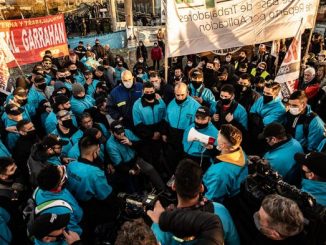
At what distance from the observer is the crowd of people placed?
207 centimetres

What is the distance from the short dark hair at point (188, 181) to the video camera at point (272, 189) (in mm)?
715

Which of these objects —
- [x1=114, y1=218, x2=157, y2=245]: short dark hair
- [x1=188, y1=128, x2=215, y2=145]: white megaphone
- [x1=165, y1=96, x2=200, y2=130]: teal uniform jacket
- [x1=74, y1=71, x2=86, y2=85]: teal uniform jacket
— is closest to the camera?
[x1=114, y1=218, x2=157, y2=245]: short dark hair

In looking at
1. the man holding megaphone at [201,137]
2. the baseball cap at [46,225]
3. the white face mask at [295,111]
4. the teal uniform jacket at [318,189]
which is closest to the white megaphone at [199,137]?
the man holding megaphone at [201,137]

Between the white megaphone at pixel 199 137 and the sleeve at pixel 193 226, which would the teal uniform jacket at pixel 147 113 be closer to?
the white megaphone at pixel 199 137

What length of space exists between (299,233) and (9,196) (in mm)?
2988

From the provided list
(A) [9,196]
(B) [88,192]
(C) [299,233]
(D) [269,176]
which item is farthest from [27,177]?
(C) [299,233]

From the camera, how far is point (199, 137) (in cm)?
405

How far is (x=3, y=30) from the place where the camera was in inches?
311

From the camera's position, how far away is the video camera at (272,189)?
7.07 feet

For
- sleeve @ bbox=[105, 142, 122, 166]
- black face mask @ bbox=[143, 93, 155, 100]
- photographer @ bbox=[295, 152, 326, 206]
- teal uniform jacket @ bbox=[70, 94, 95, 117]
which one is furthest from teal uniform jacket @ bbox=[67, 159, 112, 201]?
teal uniform jacket @ bbox=[70, 94, 95, 117]

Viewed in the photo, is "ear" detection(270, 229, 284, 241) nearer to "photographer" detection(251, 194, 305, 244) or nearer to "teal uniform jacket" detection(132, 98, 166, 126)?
"photographer" detection(251, 194, 305, 244)

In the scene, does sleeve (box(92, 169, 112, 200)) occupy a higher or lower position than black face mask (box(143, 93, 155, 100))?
lower

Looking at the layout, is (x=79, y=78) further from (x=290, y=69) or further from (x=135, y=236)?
(x=135, y=236)

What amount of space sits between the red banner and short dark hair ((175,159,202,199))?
6.89 m
